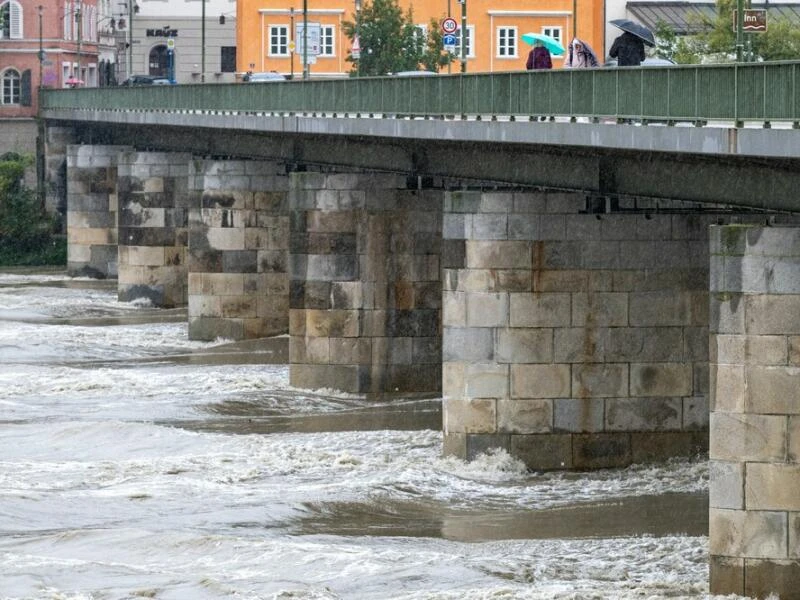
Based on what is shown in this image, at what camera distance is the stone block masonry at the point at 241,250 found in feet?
207

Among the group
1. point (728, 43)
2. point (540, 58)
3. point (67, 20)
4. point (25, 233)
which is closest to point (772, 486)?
point (540, 58)

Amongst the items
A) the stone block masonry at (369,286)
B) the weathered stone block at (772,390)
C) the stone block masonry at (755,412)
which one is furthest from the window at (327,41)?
the weathered stone block at (772,390)

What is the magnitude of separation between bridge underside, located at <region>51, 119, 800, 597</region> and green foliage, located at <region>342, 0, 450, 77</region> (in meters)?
32.2

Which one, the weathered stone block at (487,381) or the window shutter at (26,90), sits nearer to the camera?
the weathered stone block at (487,381)

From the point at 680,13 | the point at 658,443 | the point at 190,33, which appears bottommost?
the point at 658,443

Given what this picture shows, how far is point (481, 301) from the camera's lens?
126 ft

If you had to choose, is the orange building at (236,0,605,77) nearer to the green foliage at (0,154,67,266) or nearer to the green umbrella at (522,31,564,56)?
the green foliage at (0,154,67,266)

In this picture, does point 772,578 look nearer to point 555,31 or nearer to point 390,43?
point 390,43

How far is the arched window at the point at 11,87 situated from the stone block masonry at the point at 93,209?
4387 centimetres

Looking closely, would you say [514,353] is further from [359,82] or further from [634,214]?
[359,82]

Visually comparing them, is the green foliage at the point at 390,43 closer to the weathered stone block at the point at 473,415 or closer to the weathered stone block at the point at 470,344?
the weathered stone block at the point at 470,344

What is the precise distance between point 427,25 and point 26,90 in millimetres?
34580

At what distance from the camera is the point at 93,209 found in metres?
90.4

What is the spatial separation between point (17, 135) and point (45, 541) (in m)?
94.1
